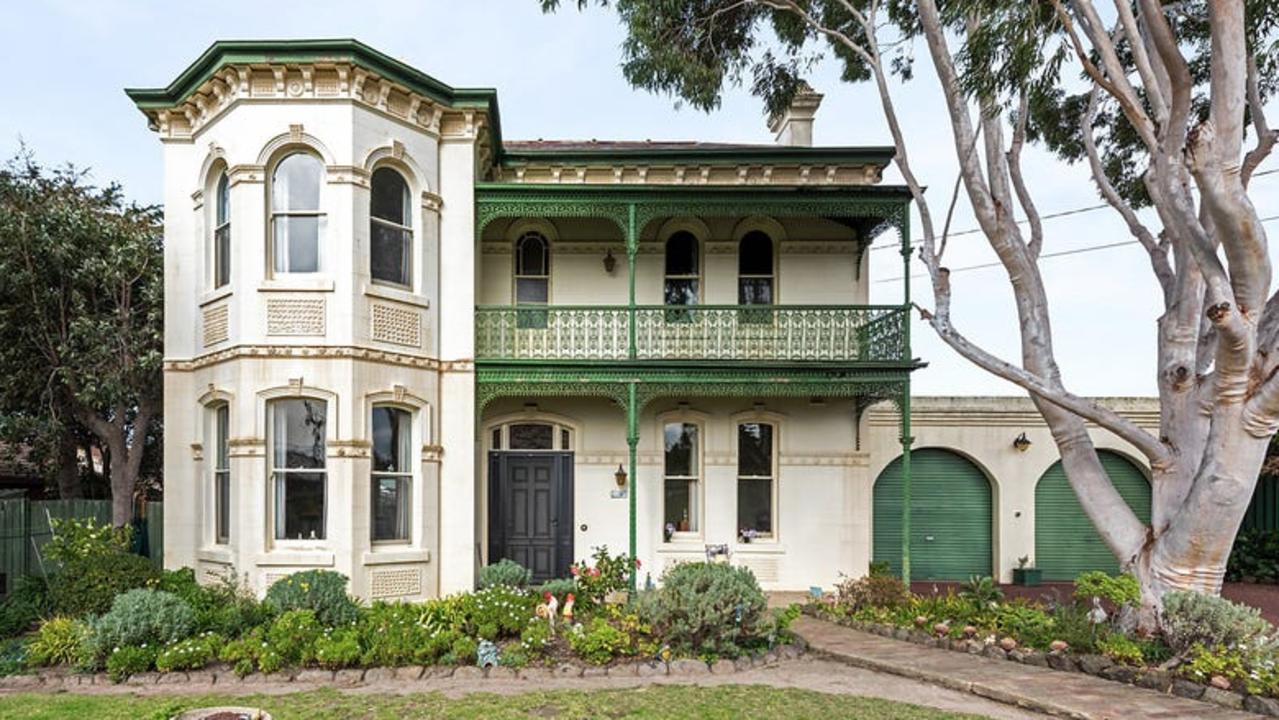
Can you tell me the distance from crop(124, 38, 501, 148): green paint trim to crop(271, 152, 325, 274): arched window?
1.27 metres

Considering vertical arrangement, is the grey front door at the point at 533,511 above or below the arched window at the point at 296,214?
below

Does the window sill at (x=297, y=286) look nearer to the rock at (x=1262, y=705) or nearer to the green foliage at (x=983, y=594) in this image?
the green foliage at (x=983, y=594)

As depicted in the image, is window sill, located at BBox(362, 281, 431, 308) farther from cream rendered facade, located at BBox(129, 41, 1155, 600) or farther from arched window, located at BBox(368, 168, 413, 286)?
arched window, located at BBox(368, 168, 413, 286)

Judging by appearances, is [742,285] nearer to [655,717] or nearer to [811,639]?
[811,639]

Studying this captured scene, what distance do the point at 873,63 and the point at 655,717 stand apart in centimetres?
779

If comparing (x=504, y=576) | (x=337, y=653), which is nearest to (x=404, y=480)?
(x=504, y=576)

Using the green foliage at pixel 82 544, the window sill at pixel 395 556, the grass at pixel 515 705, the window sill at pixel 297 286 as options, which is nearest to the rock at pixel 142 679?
the grass at pixel 515 705

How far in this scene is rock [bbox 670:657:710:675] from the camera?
26.2 feet

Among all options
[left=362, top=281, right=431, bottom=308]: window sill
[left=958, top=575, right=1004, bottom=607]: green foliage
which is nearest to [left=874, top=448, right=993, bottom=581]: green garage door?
[left=958, top=575, right=1004, bottom=607]: green foliage

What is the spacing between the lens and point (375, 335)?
10430 millimetres

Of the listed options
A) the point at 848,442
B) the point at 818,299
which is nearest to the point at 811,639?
the point at 848,442

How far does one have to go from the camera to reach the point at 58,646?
8.23 metres

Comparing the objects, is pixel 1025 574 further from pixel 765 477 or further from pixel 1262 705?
pixel 1262 705

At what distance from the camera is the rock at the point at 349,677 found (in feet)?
25.3
